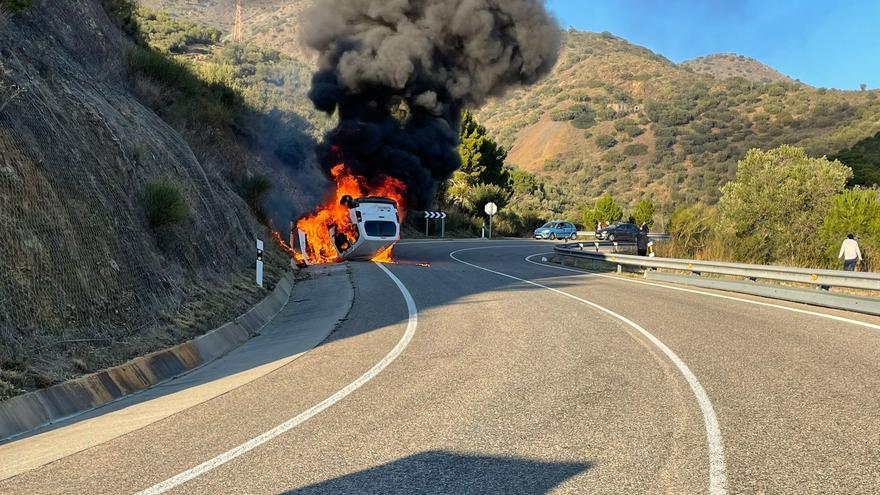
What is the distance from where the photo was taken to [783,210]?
22.0m

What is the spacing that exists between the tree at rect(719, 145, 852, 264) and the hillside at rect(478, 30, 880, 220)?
40399 mm

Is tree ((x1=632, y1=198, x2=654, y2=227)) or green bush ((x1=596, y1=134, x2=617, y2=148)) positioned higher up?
green bush ((x1=596, y1=134, x2=617, y2=148))

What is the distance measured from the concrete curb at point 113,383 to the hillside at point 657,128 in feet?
187

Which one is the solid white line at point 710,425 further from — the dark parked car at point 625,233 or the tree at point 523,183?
the tree at point 523,183

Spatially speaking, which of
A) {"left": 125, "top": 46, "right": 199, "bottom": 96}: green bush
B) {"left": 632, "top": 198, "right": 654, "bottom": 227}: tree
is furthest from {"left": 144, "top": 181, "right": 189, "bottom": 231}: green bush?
{"left": 632, "top": 198, "right": 654, "bottom": 227}: tree

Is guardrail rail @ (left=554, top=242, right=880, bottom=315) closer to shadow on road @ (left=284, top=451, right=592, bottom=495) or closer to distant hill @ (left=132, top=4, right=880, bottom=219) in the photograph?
shadow on road @ (left=284, top=451, right=592, bottom=495)

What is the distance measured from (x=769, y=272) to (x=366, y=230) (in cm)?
1457

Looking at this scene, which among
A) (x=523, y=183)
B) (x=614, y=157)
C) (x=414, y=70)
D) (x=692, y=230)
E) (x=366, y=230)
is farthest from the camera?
(x=614, y=157)

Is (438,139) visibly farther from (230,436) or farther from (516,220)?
(230,436)

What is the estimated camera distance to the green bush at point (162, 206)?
10.3 m

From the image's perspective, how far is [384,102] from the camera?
3612cm

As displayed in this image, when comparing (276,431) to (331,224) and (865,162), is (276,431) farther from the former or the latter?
(865,162)

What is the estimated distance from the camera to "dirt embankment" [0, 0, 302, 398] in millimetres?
6758

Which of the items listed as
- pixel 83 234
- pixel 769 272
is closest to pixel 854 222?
pixel 769 272
